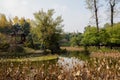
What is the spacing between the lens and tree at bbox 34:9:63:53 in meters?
52.2

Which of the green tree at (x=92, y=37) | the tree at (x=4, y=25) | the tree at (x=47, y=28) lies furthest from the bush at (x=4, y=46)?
the green tree at (x=92, y=37)

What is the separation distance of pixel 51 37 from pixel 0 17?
14.5 metres

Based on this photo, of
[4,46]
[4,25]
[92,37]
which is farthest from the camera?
[4,25]

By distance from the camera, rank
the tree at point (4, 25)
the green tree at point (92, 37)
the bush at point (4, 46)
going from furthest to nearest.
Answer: the tree at point (4, 25)
the green tree at point (92, 37)
the bush at point (4, 46)

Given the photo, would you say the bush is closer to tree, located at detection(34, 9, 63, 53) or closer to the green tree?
tree, located at detection(34, 9, 63, 53)

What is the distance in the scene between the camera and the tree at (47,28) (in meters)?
52.2

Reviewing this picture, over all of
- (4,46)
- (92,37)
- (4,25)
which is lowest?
(4,46)

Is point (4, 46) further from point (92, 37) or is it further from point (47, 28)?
point (92, 37)

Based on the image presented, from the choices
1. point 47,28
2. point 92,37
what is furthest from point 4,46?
point 92,37

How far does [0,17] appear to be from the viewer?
61.6 m

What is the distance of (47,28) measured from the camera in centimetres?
5303

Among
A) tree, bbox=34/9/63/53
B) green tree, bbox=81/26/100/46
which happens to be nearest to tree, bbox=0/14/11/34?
tree, bbox=34/9/63/53

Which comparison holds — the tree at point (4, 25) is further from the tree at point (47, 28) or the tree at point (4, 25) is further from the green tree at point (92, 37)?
the green tree at point (92, 37)

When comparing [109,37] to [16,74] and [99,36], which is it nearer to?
[99,36]
